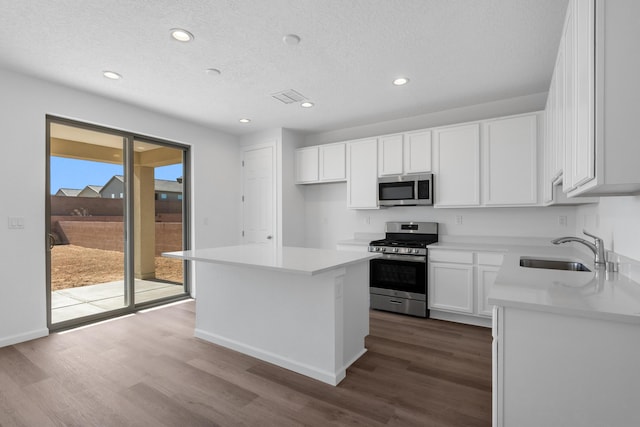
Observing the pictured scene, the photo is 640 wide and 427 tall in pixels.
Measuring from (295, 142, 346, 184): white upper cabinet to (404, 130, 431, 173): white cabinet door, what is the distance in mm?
934

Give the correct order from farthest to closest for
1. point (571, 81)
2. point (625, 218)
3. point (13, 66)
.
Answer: point (13, 66) → point (625, 218) → point (571, 81)

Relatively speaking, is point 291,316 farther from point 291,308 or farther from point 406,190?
point 406,190

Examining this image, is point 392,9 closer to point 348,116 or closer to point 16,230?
point 348,116

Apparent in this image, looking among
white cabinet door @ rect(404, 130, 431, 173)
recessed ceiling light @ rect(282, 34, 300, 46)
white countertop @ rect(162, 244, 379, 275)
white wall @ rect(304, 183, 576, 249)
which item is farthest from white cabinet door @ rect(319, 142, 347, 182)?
recessed ceiling light @ rect(282, 34, 300, 46)

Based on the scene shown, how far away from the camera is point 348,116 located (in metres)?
4.32

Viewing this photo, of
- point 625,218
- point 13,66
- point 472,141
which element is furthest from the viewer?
point 472,141

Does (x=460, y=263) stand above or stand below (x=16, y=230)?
below

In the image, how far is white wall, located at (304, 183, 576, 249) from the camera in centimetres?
358

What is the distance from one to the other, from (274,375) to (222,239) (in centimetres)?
297

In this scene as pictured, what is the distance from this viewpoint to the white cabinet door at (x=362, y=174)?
171 inches

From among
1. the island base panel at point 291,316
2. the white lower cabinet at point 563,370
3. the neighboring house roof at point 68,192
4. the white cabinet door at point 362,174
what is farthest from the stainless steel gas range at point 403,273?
the neighboring house roof at point 68,192

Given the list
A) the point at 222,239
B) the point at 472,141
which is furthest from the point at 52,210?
the point at 472,141

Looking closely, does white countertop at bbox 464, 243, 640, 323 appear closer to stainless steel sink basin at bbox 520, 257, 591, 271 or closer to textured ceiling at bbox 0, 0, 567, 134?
stainless steel sink basin at bbox 520, 257, 591, 271

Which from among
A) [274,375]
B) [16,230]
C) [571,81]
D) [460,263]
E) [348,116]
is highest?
[348,116]
